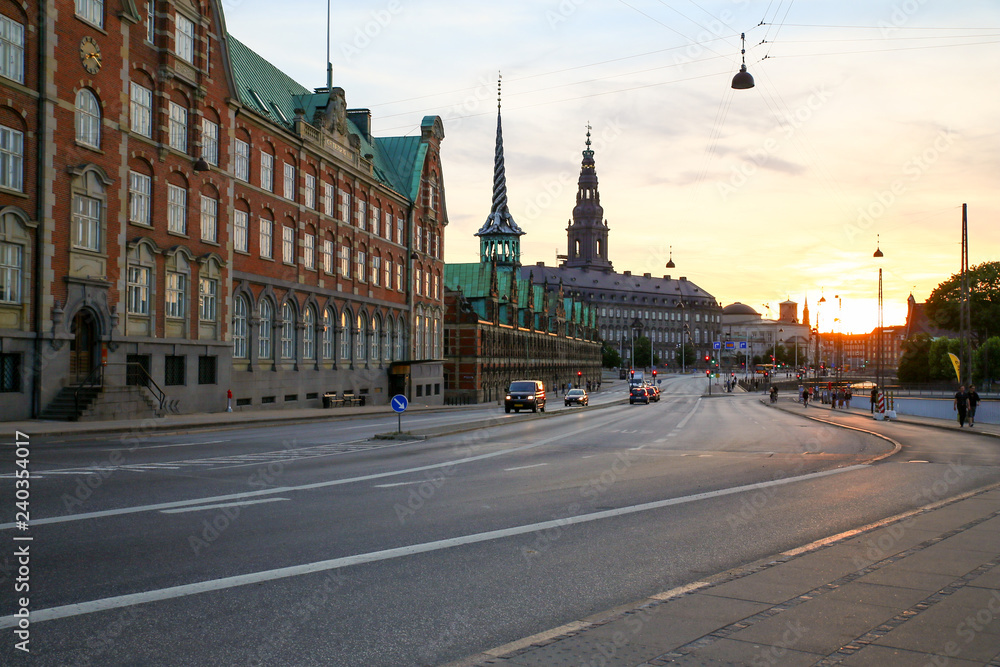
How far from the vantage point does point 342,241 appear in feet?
173

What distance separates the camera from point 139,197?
1335 inches

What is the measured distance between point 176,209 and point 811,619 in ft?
115

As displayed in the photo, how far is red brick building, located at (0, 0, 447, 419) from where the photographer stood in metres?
28.2

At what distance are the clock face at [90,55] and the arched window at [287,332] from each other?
17.4 m

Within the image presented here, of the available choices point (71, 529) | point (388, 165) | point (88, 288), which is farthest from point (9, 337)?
point (388, 165)

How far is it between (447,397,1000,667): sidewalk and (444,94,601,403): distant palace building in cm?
7056

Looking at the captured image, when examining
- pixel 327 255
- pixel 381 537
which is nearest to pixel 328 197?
pixel 327 255

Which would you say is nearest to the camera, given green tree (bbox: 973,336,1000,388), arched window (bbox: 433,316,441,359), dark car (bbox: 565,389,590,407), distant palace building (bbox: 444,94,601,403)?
dark car (bbox: 565,389,590,407)

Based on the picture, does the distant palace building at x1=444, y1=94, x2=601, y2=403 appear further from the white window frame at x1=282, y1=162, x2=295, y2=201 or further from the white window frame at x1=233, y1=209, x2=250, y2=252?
the white window frame at x1=233, y1=209, x2=250, y2=252

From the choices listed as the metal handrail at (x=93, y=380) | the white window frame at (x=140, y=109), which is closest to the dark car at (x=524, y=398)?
the metal handrail at (x=93, y=380)

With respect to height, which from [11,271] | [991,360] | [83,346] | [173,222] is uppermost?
[173,222]

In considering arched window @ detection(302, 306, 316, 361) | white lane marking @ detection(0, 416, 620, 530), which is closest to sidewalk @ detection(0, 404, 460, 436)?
arched window @ detection(302, 306, 316, 361)

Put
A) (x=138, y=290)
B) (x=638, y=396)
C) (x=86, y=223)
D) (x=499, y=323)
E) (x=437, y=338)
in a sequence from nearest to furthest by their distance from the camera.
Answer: (x=86, y=223) < (x=138, y=290) < (x=437, y=338) < (x=638, y=396) < (x=499, y=323)

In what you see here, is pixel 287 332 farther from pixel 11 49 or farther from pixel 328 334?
pixel 11 49
